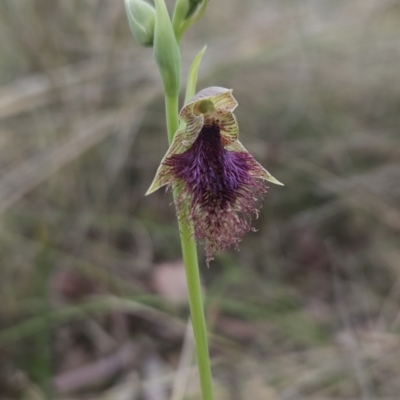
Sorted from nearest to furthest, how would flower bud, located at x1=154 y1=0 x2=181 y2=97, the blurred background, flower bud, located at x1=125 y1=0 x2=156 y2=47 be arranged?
flower bud, located at x1=154 y1=0 x2=181 y2=97
flower bud, located at x1=125 y1=0 x2=156 y2=47
the blurred background

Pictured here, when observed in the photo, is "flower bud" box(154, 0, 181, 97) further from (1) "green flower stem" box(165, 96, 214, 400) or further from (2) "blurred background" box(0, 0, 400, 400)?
(2) "blurred background" box(0, 0, 400, 400)

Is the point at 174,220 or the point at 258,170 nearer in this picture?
the point at 258,170

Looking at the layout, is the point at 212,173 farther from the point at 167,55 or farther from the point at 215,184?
the point at 167,55

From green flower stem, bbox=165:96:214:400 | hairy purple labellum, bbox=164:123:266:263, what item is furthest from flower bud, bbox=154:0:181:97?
hairy purple labellum, bbox=164:123:266:263

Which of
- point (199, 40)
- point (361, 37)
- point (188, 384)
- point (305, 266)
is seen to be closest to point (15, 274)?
point (188, 384)

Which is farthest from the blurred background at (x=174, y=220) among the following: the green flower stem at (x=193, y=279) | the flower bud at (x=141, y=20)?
the flower bud at (x=141, y=20)

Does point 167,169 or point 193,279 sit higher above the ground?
point 167,169

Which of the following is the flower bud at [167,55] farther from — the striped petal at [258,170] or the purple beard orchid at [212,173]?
the striped petal at [258,170]

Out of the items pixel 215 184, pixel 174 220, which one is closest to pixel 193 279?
pixel 215 184
